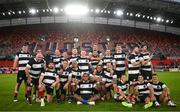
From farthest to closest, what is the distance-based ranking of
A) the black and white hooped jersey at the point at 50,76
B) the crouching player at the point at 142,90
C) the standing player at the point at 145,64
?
the standing player at the point at 145,64 < the black and white hooped jersey at the point at 50,76 < the crouching player at the point at 142,90

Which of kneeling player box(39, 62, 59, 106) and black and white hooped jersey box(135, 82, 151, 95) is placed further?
kneeling player box(39, 62, 59, 106)

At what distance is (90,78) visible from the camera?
12.1 m

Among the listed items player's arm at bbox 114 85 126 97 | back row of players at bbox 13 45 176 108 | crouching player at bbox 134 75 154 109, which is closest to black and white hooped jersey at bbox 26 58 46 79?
back row of players at bbox 13 45 176 108

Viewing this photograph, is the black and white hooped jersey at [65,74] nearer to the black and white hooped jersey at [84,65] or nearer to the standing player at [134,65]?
the black and white hooped jersey at [84,65]

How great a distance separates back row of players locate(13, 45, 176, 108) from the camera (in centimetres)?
1152

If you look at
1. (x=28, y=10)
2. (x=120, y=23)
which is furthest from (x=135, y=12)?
(x=28, y=10)

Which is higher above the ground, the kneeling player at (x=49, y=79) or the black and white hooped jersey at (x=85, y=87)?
the kneeling player at (x=49, y=79)

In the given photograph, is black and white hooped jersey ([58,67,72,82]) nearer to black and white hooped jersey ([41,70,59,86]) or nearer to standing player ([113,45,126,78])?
black and white hooped jersey ([41,70,59,86])

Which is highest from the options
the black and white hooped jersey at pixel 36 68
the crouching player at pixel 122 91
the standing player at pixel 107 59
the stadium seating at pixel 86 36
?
the stadium seating at pixel 86 36

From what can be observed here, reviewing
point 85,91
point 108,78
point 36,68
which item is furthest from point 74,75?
point 36,68

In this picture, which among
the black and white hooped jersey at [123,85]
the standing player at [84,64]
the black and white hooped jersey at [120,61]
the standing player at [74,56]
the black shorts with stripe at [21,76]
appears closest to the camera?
the black and white hooped jersey at [123,85]

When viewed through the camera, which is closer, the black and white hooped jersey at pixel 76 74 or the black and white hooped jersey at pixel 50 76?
the black and white hooped jersey at pixel 50 76

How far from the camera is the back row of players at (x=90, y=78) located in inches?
453

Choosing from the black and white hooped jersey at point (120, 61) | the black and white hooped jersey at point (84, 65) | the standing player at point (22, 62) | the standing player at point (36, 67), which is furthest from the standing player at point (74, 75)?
the standing player at point (22, 62)
